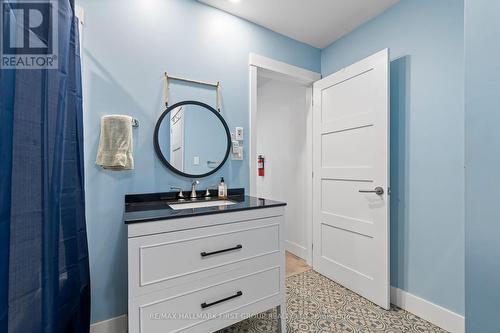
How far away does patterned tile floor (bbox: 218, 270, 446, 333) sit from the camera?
1571mm

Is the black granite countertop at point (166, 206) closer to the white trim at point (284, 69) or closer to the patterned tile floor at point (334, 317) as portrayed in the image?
the patterned tile floor at point (334, 317)

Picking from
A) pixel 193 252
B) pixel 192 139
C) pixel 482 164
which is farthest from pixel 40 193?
pixel 482 164

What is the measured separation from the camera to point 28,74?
72 cm

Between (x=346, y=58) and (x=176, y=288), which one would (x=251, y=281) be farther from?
(x=346, y=58)

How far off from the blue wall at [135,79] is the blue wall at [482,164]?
1.55 m

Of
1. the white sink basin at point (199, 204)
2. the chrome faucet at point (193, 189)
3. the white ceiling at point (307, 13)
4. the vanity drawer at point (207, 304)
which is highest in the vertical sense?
the white ceiling at point (307, 13)

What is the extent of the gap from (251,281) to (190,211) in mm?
600

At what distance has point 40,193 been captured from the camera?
0.76 m

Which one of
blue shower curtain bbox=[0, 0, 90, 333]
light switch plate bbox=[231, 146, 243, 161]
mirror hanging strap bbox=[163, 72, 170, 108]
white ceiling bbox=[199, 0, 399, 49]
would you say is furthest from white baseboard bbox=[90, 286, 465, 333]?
white ceiling bbox=[199, 0, 399, 49]

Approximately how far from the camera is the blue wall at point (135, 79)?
1.46 meters

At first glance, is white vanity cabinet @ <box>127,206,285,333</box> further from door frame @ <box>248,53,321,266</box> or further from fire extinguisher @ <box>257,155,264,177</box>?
fire extinguisher @ <box>257,155,264,177</box>

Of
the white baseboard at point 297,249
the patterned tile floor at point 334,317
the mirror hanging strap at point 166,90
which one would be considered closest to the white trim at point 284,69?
the mirror hanging strap at point 166,90

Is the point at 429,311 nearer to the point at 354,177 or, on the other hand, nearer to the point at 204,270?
the point at 354,177

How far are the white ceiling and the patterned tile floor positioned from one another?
2.59 meters
